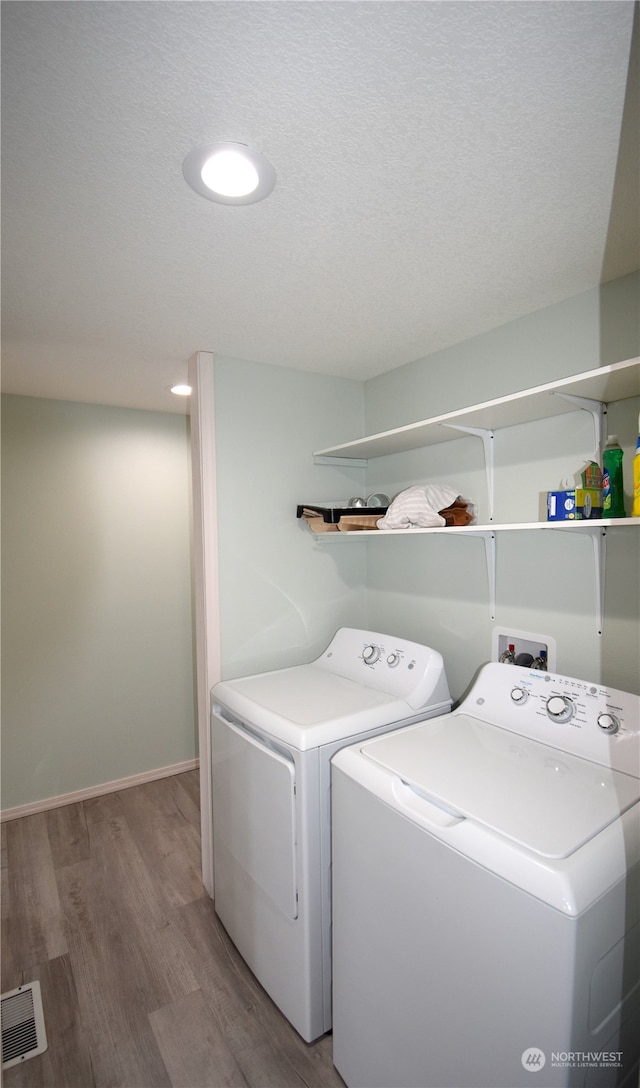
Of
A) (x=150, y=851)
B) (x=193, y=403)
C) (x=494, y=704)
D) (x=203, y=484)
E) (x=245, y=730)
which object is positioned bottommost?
(x=150, y=851)

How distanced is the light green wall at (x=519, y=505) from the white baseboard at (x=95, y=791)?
180 cm

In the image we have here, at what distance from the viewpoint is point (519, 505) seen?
5.88ft

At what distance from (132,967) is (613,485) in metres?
2.28

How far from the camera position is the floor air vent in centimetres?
153

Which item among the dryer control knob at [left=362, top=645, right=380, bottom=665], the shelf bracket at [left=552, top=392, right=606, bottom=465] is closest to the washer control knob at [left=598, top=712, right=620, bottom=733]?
the shelf bracket at [left=552, top=392, right=606, bottom=465]

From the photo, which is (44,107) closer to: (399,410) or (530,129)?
(530,129)

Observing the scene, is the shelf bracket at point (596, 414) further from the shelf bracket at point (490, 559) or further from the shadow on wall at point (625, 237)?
the shelf bracket at point (490, 559)

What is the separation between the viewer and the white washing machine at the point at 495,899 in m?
0.91

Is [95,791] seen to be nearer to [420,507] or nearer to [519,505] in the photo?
[420,507]

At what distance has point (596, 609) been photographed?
155cm

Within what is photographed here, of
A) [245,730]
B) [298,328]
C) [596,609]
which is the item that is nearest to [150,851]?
[245,730]

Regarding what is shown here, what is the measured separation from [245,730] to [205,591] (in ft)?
1.88

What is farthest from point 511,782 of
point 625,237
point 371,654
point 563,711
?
point 625,237

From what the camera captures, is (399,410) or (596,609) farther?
(399,410)
